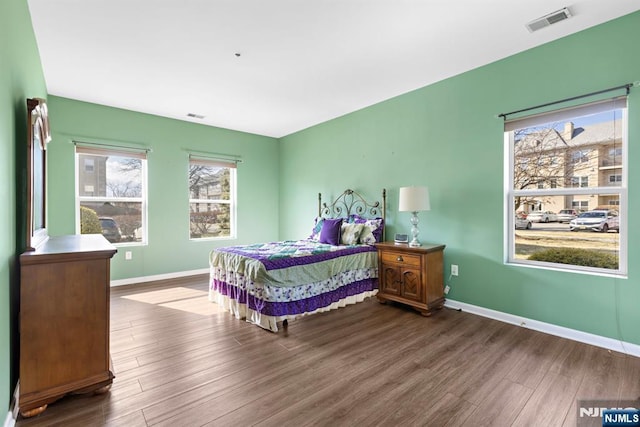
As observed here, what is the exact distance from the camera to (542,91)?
2814 millimetres

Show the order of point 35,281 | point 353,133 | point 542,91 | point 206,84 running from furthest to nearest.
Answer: point 353,133, point 206,84, point 542,91, point 35,281

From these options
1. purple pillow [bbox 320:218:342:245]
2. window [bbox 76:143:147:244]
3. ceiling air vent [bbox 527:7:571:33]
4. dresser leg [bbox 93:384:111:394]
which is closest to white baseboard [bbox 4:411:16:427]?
dresser leg [bbox 93:384:111:394]

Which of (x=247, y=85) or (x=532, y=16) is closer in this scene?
(x=532, y=16)

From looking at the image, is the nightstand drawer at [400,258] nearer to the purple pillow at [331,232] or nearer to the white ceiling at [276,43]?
the purple pillow at [331,232]

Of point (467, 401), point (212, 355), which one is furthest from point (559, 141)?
point (212, 355)

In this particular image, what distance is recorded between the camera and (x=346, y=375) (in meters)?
2.07

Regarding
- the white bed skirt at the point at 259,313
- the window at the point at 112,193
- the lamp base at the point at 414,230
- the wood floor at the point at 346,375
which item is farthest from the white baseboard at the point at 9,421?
the lamp base at the point at 414,230

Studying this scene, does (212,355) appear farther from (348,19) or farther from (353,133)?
(353,133)

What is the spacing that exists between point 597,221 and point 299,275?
275 centimetres

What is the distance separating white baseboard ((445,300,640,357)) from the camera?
2371 mm

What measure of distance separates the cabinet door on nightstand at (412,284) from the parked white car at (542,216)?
1250 millimetres

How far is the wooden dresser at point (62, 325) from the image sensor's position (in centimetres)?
168

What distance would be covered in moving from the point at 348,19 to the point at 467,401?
9.35ft

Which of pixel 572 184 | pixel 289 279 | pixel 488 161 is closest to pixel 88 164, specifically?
pixel 289 279
